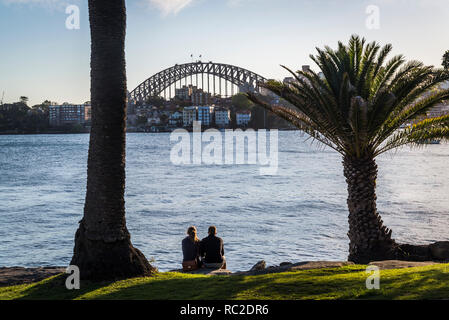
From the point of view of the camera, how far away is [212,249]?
31.4 ft

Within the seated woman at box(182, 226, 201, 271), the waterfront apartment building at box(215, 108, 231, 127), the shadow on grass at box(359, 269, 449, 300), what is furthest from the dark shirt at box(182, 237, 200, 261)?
the waterfront apartment building at box(215, 108, 231, 127)

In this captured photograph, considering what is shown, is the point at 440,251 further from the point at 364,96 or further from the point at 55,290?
the point at 55,290

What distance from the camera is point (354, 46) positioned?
454 inches

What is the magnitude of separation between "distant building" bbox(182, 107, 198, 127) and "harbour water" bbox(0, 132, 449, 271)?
106407mm

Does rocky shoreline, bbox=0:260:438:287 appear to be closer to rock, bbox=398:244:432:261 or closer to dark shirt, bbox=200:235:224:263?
dark shirt, bbox=200:235:224:263

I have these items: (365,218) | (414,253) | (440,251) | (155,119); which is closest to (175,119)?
(155,119)

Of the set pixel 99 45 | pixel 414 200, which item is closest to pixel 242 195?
pixel 414 200

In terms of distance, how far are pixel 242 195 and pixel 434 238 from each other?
1603 cm

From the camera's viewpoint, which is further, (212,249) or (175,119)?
(175,119)

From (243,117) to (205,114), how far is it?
11563 mm

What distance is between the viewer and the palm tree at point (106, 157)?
7477mm

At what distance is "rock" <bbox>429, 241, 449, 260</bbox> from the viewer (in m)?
11.7

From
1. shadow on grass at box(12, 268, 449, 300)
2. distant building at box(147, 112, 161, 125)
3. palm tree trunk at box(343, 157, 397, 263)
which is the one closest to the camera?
shadow on grass at box(12, 268, 449, 300)
